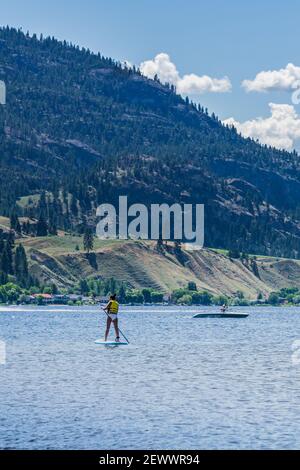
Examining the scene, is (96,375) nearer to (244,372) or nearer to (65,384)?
(65,384)

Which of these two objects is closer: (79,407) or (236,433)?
(236,433)

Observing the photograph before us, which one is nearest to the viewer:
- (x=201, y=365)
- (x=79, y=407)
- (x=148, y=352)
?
(x=79, y=407)

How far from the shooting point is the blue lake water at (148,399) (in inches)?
2470

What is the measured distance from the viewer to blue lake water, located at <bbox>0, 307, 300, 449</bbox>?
62.8 meters

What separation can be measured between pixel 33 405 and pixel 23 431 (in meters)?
10.9

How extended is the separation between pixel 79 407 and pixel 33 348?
213 ft

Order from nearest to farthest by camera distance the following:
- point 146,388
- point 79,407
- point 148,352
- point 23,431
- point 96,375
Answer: point 23,431, point 79,407, point 146,388, point 96,375, point 148,352

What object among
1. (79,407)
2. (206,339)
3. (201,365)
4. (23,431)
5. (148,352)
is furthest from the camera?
(206,339)

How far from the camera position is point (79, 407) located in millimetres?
74812

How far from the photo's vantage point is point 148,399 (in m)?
79.6
